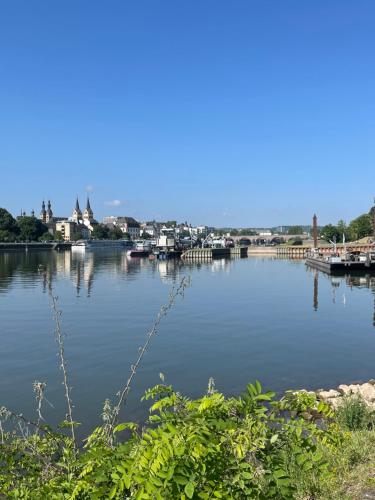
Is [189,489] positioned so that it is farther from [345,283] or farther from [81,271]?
[81,271]

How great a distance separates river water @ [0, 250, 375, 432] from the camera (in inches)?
762

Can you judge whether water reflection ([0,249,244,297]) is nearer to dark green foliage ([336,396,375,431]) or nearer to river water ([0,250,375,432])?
river water ([0,250,375,432])

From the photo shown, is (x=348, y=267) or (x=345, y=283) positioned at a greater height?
(x=348, y=267)

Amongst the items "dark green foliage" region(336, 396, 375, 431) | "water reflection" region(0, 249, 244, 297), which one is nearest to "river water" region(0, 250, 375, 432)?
"dark green foliage" region(336, 396, 375, 431)

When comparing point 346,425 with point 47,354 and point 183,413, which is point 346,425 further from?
point 47,354

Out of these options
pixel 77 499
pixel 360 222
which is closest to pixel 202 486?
pixel 77 499

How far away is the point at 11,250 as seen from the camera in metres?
195

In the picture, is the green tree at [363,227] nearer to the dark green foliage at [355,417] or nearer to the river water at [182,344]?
the river water at [182,344]

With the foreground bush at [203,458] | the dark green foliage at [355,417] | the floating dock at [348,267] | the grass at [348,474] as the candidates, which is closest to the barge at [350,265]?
the floating dock at [348,267]

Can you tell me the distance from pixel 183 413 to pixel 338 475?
482 cm

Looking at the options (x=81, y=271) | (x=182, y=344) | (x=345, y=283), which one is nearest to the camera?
(x=182, y=344)

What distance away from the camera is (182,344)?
88.7ft

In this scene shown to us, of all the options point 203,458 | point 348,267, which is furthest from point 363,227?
point 203,458

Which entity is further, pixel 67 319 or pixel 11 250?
pixel 11 250
